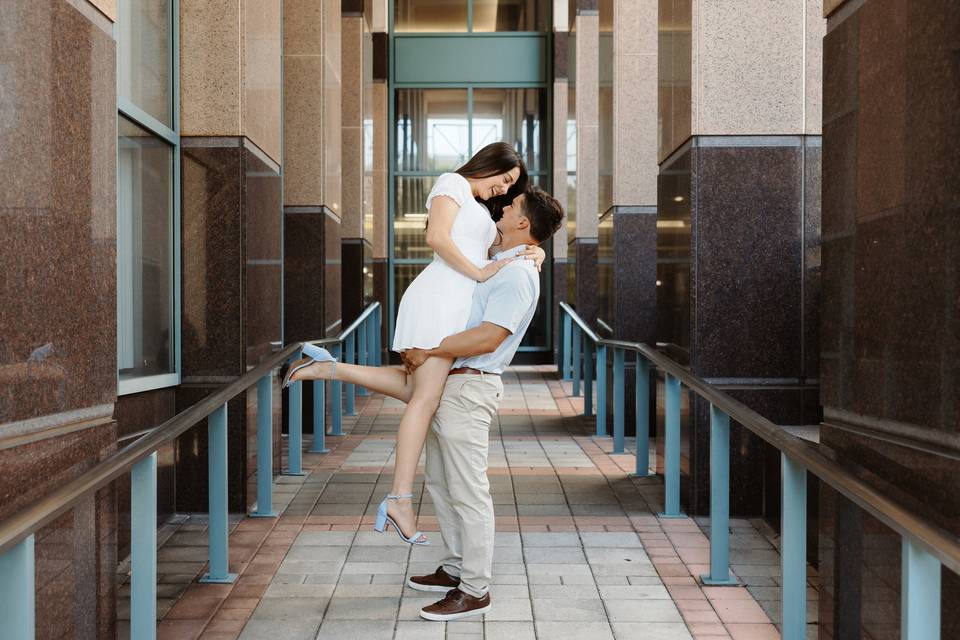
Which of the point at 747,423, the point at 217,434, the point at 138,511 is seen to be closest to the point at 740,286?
the point at 747,423

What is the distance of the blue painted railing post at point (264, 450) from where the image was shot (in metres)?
5.73

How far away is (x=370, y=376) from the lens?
4.54 m

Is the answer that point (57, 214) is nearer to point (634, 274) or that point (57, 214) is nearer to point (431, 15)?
point (634, 274)

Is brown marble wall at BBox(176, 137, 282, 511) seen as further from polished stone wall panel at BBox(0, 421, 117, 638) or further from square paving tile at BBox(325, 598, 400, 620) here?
polished stone wall panel at BBox(0, 421, 117, 638)

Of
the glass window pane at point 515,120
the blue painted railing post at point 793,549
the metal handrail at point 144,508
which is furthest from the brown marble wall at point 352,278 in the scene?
the blue painted railing post at point 793,549

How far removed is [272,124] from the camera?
22.5 feet

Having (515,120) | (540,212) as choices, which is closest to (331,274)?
(540,212)

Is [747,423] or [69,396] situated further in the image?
[747,423]

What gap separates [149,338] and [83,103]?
103 inches

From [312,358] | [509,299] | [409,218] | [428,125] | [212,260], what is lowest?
[312,358]

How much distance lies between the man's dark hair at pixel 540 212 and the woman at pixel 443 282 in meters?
0.12

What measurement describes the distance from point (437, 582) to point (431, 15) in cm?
1521

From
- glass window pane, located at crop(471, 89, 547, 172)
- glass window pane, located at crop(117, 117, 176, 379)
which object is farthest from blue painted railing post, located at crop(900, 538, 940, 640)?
glass window pane, located at crop(471, 89, 547, 172)

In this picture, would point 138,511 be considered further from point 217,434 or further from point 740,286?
point 740,286
